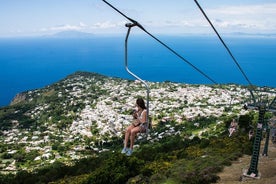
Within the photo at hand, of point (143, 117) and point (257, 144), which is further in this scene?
point (257, 144)

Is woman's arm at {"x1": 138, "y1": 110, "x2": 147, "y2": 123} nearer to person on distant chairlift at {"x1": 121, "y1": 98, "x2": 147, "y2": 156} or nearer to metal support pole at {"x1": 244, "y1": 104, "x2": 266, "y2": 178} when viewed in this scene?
person on distant chairlift at {"x1": 121, "y1": 98, "x2": 147, "y2": 156}

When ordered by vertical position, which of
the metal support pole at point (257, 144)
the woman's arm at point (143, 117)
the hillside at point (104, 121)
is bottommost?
the hillside at point (104, 121)

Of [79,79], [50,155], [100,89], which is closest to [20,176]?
[50,155]

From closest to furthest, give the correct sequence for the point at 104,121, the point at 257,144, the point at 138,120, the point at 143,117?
the point at 143,117 < the point at 138,120 < the point at 257,144 < the point at 104,121

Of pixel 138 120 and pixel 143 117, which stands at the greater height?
pixel 143 117

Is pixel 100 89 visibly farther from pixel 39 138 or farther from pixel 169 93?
pixel 39 138

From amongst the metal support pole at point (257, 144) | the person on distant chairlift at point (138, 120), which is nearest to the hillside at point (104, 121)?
the metal support pole at point (257, 144)

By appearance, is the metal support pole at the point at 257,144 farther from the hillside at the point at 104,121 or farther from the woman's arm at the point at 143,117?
the woman's arm at the point at 143,117

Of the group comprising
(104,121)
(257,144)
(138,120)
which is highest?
(138,120)

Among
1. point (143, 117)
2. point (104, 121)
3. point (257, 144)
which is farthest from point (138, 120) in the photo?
point (104, 121)

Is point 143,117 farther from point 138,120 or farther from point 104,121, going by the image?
point 104,121
